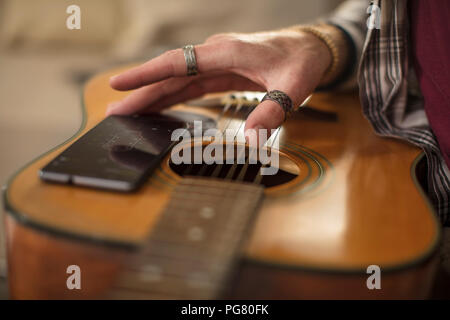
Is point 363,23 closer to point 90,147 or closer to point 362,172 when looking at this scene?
point 362,172

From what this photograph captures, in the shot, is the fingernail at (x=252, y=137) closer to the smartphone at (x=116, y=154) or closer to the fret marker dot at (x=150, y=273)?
the smartphone at (x=116, y=154)

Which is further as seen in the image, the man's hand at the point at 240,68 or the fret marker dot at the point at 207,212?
the man's hand at the point at 240,68

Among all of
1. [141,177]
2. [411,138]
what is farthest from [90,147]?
[411,138]

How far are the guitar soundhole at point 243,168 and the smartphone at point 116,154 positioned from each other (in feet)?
0.12

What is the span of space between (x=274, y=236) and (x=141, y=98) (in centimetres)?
34

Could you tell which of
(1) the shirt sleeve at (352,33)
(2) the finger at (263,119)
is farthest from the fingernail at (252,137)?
(1) the shirt sleeve at (352,33)

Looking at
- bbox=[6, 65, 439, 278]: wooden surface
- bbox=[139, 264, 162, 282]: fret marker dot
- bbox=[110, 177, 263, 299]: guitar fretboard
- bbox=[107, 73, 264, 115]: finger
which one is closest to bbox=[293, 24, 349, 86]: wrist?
bbox=[107, 73, 264, 115]: finger

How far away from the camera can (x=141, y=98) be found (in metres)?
0.63

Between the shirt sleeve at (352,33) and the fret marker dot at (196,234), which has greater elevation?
the shirt sleeve at (352,33)

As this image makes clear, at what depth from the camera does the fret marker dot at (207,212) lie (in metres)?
0.39
